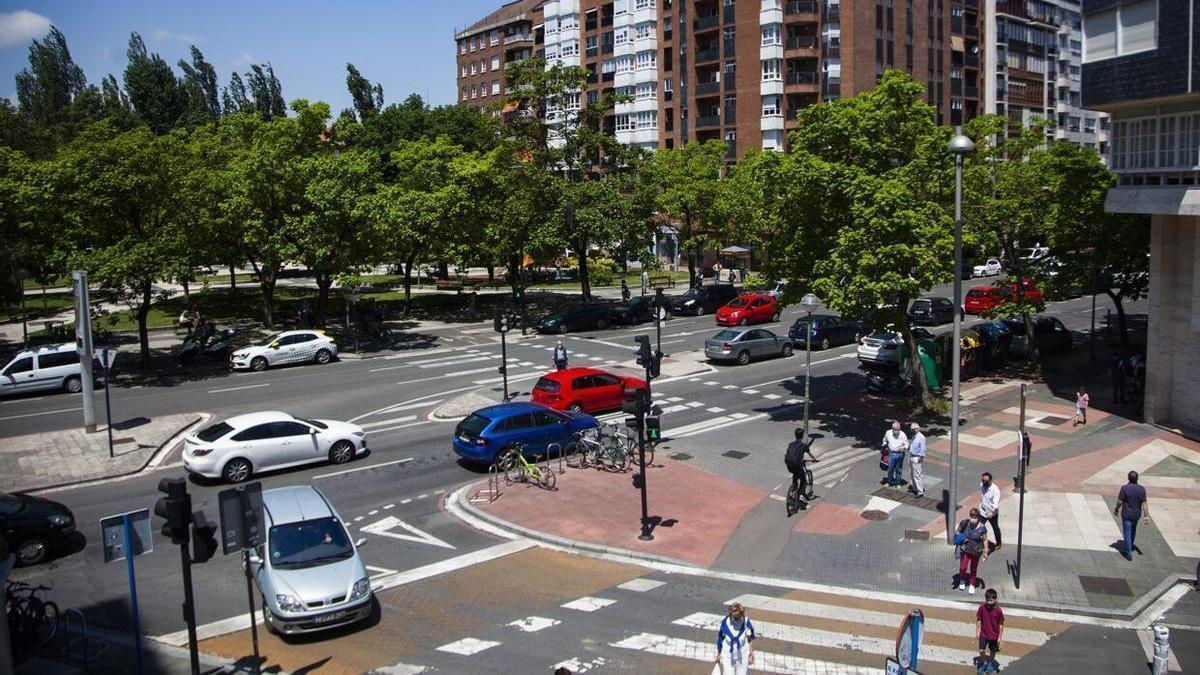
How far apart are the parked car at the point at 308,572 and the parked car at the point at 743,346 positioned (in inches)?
922

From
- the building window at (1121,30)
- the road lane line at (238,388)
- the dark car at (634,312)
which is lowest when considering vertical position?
the road lane line at (238,388)

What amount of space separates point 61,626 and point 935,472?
18.9m

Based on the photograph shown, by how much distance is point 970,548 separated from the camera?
1569 cm

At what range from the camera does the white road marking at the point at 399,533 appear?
18078 mm

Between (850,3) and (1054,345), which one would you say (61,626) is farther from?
(850,3)

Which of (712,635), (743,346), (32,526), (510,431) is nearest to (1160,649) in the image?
(712,635)

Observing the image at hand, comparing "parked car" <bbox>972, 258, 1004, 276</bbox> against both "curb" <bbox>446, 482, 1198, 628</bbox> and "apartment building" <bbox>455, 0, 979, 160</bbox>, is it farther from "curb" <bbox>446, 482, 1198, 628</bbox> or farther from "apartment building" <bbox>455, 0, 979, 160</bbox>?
"curb" <bbox>446, 482, 1198, 628</bbox>

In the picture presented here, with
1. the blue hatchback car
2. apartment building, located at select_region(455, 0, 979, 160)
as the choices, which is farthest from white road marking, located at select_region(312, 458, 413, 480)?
apartment building, located at select_region(455, 0, 979, 160)

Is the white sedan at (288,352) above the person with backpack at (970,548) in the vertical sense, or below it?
above

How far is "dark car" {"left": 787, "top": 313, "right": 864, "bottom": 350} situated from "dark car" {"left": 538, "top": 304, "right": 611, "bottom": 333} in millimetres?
10933

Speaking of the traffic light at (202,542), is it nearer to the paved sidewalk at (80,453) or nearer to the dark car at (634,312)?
the paved sidewalk at (80,453)

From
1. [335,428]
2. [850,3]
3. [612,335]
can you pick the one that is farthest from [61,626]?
[850,3]

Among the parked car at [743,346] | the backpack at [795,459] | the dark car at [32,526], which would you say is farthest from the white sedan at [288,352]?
the backpack at [795,459]

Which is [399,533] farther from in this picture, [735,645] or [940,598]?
[940,598]
